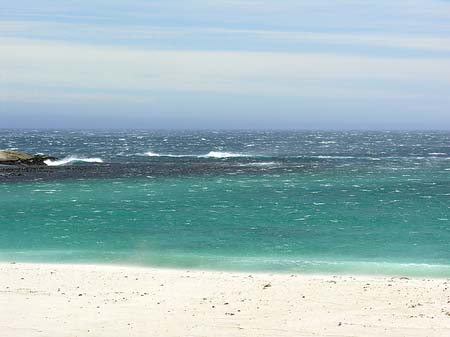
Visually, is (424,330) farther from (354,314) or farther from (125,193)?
(125,193)

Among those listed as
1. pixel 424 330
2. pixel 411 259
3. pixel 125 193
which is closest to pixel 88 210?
pixel 125 193

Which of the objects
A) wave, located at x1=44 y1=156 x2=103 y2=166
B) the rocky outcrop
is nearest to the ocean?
the rocky outcrop

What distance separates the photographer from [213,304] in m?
19.2

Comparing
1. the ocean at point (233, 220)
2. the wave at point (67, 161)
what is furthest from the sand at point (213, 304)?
the wave at point (67, 161)

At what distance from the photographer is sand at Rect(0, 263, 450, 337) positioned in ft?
55.3

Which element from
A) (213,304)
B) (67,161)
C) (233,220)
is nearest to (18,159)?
(67,161)

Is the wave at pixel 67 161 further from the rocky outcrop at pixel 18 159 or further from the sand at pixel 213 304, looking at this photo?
the sand at pixel 213 304

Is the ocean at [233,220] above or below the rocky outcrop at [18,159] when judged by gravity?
below

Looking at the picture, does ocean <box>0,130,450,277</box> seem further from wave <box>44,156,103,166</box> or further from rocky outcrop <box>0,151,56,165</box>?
wave <box>44,156,103,166</box>

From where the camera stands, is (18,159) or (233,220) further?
(18,159)

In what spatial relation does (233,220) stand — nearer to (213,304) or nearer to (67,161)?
(213,304)

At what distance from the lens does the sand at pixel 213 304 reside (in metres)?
16.9

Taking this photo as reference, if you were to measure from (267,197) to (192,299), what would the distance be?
94.4 ft

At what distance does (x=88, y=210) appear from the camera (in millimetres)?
41281
